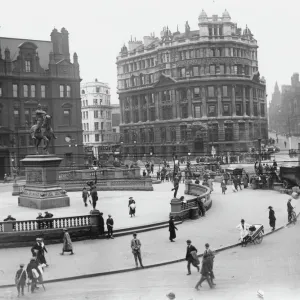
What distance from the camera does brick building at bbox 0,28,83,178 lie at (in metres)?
65.0

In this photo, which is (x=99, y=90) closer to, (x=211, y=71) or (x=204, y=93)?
(x=204, y=93)

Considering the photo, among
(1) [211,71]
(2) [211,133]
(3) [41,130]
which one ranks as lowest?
(3) [41,130]

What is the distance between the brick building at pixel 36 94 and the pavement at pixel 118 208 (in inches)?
908

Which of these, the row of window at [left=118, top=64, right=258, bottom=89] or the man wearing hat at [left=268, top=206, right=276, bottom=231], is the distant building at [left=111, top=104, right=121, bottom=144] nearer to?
the row of window at [left=118, top=64, right=258, bottom=89]

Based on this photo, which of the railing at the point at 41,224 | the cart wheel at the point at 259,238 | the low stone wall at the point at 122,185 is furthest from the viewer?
the low stone wall at the point at 122,185

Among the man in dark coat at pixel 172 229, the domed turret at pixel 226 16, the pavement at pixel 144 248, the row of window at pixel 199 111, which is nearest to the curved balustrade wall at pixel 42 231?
the pavement at pixel 144 248

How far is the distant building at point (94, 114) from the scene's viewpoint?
104 m

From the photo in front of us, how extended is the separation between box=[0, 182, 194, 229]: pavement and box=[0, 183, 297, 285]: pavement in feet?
2.28

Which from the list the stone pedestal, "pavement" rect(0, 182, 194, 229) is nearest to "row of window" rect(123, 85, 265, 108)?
"pavement" rect(0, 182, 194, 229)

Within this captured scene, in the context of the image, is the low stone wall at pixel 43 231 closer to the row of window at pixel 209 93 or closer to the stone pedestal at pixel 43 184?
the stone pedestal at pixel 43 184

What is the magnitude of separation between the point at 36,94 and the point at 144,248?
166 ft

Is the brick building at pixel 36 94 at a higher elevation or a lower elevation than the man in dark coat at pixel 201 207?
higher

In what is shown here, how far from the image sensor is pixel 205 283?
1574cm

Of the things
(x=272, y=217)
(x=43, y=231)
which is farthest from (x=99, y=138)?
(x=43, y=231)
